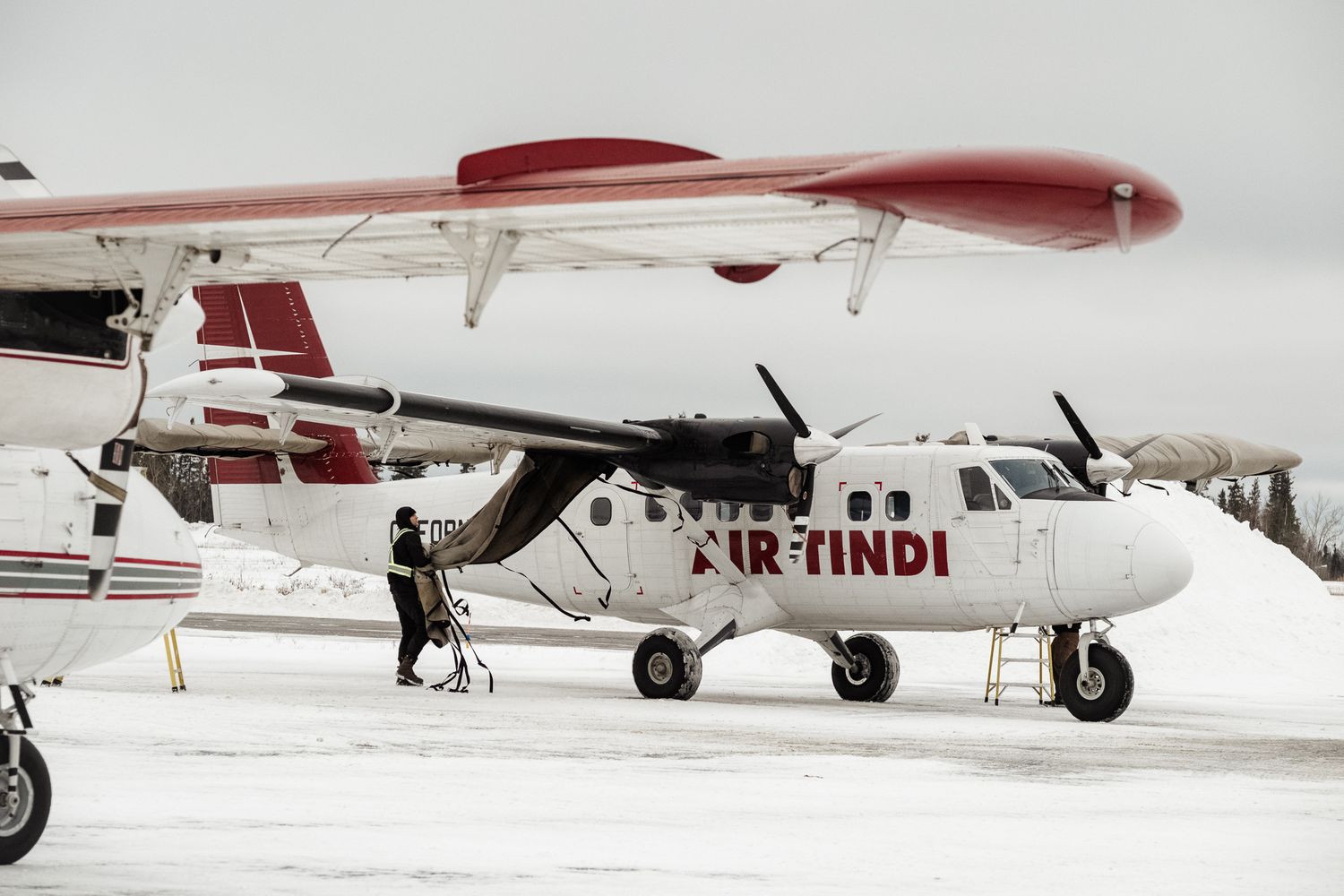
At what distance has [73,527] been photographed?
7305 mm

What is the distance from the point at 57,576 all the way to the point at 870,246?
478 centimetres

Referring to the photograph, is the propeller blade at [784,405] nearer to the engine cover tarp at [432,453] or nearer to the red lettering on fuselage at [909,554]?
the red lettering on fuselage at [909,554]

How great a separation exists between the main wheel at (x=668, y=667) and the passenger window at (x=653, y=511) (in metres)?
1.62

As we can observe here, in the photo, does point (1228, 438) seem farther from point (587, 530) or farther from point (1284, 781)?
point (1284, 781)

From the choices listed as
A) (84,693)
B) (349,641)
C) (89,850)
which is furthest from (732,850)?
(349,641)

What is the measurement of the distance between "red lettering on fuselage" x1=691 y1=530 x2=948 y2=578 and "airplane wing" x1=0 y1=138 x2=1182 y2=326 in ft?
37.3

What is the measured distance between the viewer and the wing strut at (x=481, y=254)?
4.85 meters

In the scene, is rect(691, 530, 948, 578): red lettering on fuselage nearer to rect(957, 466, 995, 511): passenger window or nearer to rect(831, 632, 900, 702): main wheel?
rect(957, 466, 995, 511): passenger window

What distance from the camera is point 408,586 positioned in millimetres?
17875

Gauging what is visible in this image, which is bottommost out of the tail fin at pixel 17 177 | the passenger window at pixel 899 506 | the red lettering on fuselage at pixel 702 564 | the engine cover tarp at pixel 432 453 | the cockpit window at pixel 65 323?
the red lettering on fuselage at pixel 702 564

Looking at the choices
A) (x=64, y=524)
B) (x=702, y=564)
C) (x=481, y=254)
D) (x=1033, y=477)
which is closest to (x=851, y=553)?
(x=702, y=564)

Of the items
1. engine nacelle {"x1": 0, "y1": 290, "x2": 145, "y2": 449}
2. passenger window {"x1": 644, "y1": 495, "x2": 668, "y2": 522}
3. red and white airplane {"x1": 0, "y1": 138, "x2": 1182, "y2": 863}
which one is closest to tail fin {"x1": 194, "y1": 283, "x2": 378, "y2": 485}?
passenger window {"x1": 644, "y1": 495, "x2": 668, "y2": 522}

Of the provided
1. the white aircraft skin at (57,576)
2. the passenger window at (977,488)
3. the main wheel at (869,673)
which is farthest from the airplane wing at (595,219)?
the main wheel at (869,673)

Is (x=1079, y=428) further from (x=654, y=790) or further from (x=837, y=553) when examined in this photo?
(x=654, y=790)
